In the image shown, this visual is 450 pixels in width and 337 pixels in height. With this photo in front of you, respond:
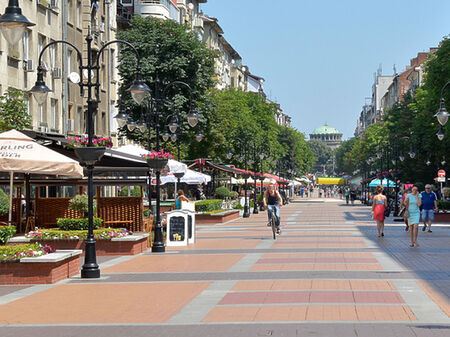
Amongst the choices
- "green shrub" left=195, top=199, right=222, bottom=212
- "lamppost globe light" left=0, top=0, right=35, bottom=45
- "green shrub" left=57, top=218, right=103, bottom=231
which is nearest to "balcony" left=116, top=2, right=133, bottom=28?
"green shrub" left=195, top=199, right=222, bottom=212

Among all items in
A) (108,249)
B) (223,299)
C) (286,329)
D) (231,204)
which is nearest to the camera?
(286,329)

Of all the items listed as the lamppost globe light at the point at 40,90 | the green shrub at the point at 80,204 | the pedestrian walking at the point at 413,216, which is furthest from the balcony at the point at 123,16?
the lamppost globe light at the point at 40,90

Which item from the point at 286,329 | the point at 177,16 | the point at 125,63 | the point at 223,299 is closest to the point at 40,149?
the point at 223,299

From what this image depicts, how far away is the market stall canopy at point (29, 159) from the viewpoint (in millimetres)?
18609

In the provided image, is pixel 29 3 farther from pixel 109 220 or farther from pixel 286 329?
pixel 286 329

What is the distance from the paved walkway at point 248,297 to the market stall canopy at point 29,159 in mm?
2329

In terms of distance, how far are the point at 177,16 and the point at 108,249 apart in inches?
2275

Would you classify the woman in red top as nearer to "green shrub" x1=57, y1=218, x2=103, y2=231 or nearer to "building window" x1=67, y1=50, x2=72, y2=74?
"green shrub" x1=57, y1=218, x2=103, y2=231

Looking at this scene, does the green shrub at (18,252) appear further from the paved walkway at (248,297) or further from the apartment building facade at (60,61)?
the apartment building facade at (60,61)

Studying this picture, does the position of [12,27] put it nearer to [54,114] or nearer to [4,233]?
[4,233]

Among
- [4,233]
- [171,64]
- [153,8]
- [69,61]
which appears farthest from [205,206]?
[153,8]

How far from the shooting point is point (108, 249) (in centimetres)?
2131

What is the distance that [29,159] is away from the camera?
18781 mm

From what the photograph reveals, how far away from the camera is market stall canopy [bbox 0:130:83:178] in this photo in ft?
61.1
